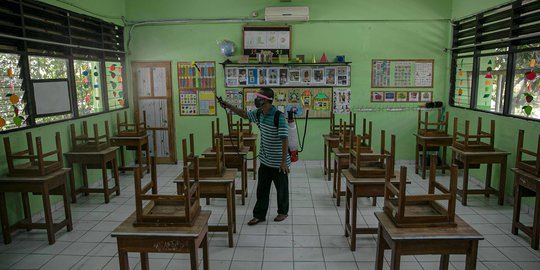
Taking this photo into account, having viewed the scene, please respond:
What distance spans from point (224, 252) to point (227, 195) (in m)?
0.59

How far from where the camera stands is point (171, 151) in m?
7.48

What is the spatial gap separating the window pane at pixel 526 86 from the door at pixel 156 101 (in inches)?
230

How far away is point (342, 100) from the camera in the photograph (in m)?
7.17

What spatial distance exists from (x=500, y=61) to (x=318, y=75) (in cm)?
300

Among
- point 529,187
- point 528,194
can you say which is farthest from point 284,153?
point 528,194

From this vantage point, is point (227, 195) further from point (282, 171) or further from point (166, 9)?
point (166, 9)

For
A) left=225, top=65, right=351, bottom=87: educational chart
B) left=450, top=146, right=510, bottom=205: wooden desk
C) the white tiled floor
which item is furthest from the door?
left=450, top=146, right=510, bottom=205: wooden desk

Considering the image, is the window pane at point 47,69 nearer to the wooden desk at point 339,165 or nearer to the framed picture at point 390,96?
the wooden desk at point 339,165

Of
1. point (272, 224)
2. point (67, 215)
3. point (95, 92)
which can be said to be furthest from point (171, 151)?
point (272, 224)

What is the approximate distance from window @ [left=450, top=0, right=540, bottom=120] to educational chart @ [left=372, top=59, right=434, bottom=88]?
1.54ft

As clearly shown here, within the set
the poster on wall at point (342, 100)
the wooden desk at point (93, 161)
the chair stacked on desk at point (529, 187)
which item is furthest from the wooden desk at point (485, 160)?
the wooden desk at point (93, 161)

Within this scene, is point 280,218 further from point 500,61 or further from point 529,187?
point 500,61

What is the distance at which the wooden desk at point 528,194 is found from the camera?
3676 mm

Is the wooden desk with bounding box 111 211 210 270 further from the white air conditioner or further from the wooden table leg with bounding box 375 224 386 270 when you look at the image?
the white air conditioner
